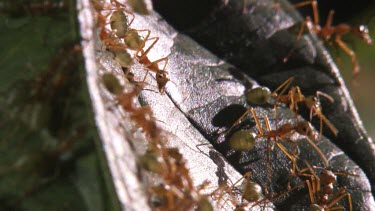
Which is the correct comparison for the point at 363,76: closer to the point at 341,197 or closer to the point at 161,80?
the point at 341,197

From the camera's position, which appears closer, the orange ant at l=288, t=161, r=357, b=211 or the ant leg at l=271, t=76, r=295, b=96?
the orange ant at l=288, t=161, r=357, b=211

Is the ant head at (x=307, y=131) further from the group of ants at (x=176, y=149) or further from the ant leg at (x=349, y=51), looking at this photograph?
the ant leg at (x=349, y=51)

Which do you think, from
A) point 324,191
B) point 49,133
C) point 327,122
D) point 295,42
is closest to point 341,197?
point 324,191

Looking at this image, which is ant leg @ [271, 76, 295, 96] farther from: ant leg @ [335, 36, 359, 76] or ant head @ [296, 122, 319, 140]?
ant leg @ [335, 36, 359, 76]

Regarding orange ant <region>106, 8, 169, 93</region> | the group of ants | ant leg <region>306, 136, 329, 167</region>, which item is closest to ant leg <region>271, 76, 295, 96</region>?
the group of ants

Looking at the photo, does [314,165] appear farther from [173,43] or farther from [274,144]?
[173,43]

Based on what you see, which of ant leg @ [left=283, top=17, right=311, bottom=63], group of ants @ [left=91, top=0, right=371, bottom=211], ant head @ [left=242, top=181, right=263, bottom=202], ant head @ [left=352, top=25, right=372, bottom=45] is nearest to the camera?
group of ants @ [left=91, top=0, right=371, bottom=211]

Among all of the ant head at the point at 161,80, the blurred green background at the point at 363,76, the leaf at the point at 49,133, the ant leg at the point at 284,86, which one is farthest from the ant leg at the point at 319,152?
the leaf at the point at 49,133
